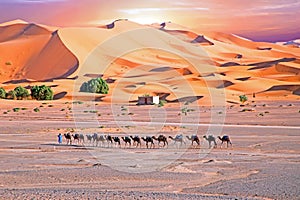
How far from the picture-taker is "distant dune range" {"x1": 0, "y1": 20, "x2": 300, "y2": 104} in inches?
4178

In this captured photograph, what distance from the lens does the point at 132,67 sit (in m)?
152

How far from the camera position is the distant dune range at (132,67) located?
10612 cm

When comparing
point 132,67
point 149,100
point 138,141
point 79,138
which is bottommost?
point 138,141

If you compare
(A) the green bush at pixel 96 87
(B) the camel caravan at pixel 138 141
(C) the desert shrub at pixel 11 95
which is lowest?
(B) the camel caravan at pixel 138 141

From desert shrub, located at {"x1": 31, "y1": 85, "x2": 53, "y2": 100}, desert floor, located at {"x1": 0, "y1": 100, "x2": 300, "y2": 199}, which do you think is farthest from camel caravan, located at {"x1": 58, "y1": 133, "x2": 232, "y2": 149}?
desert shrub, located at {"x1": 31, "y1": 85, "x2": 53, "y2": 100}

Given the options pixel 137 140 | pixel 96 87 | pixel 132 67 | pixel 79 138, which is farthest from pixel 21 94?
pixel 137 140

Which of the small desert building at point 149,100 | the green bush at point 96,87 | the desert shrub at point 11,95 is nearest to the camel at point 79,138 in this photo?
the small desert building at point 149,100

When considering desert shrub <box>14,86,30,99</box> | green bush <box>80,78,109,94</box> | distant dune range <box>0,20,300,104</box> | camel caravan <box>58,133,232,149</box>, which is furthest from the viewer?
distant dune range <box>0,20,300,104</box>

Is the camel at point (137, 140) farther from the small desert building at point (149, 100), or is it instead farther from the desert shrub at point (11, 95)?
the desert shrub at point (11, 95)

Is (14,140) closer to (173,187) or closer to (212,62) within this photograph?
(173,187)

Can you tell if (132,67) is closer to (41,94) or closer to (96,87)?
(96,87)

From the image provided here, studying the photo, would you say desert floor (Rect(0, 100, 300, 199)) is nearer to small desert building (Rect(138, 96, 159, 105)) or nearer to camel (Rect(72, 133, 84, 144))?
camel (Rect(72, 133, 84, 144))

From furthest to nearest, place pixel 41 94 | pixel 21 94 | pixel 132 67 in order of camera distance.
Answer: pixel 132 67, pixel 21 94, pixel 41 94

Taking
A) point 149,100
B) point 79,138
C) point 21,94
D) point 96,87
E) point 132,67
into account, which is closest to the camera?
point 79,138
